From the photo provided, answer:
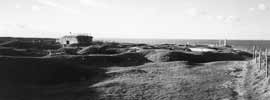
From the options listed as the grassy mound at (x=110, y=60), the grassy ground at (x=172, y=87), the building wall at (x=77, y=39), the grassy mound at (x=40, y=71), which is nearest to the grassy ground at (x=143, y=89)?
the grassy ground at (x=172, y=87)

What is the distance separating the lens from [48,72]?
2734 cm

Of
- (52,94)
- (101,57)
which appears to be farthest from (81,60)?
(52,94)

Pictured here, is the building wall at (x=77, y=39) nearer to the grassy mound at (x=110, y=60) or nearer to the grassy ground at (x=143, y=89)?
the grassy mound at (x=110, y=60)

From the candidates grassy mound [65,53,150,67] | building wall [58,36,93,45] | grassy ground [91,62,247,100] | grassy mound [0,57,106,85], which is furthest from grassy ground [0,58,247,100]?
building wall [58,36,93,45]

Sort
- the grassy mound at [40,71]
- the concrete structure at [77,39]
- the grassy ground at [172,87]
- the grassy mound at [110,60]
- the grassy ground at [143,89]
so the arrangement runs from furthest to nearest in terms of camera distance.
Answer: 1. the concrete structure at [77,39]
2. the grassy mound at [110,60]
3. the grassy mound at [40,71]
4. the grassy ground at [143,89]
5. the grassy ground at [172,87]

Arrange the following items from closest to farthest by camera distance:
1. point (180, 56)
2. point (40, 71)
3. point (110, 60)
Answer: point (40, 71)
point (110, 60)
point (180, 56)

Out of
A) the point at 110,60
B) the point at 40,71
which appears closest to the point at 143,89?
the point at 40,71

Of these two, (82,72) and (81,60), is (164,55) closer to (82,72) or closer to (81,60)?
(81,60)

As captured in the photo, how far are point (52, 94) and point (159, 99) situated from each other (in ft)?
30.2

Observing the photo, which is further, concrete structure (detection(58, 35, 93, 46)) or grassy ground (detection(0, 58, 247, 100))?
concrete structure (detection(58, 35, 93, 46))

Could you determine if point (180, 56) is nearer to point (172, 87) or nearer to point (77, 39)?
point (172, 87)

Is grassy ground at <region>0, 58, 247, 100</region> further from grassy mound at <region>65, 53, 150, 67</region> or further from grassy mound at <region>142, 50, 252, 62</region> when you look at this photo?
grassy mound at <region>142, 50, 252, 62</region>

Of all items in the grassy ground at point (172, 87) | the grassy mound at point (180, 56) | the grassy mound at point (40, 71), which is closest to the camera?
the grassy ground at point (172, 87)

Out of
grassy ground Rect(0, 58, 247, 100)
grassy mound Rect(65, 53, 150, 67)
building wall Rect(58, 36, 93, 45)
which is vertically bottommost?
grassy ground Rect(0, 58, 247, 100)
